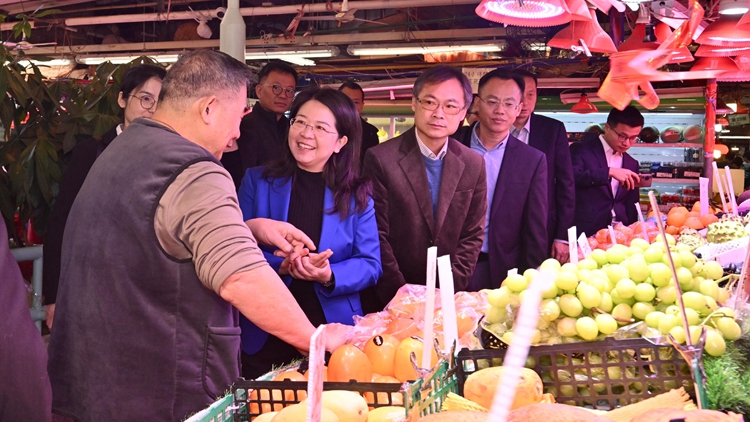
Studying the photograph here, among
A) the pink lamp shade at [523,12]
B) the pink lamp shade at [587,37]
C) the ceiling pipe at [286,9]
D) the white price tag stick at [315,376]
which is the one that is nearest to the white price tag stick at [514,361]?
the white price tag stick at [315,376]

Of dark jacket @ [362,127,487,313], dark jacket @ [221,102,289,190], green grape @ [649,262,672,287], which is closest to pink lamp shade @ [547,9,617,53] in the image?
dark jacket @ [362,127,487,313]

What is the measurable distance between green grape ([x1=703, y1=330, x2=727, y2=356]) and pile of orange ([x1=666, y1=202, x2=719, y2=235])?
104 inches

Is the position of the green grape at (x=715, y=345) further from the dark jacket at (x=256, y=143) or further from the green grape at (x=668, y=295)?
the dark jacket at (x=256, y=143)

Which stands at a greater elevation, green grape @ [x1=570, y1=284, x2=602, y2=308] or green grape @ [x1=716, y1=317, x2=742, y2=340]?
green grape @ [x1=570, y1=284, x2=602, y2=308]

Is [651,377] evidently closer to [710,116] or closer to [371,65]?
[710,116]

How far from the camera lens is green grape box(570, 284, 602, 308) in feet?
4.85

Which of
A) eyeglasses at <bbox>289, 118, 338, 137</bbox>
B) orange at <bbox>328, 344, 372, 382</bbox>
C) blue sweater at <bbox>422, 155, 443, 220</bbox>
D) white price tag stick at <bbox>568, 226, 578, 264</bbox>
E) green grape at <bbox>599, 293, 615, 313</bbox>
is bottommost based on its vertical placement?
orange at <bbox>328, 344, 372, 382</bbox>

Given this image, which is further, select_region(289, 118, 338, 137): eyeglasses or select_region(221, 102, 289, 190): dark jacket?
select_region(221, 102, 289, 190): dark jacket

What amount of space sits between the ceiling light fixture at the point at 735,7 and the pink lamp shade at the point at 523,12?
1.17m

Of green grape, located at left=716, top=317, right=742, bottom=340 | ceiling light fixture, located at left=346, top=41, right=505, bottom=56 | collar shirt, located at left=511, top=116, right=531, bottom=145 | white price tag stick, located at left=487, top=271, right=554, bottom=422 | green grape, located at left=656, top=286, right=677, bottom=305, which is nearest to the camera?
white price tag stick, located at left=487, top=271, right=554, bottom=422

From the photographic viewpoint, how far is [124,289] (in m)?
1.62

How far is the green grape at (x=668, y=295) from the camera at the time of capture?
152cm

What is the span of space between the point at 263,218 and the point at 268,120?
1477mm

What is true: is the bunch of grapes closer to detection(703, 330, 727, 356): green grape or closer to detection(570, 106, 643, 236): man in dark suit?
detection(703, 330, 727, 356): green grape
